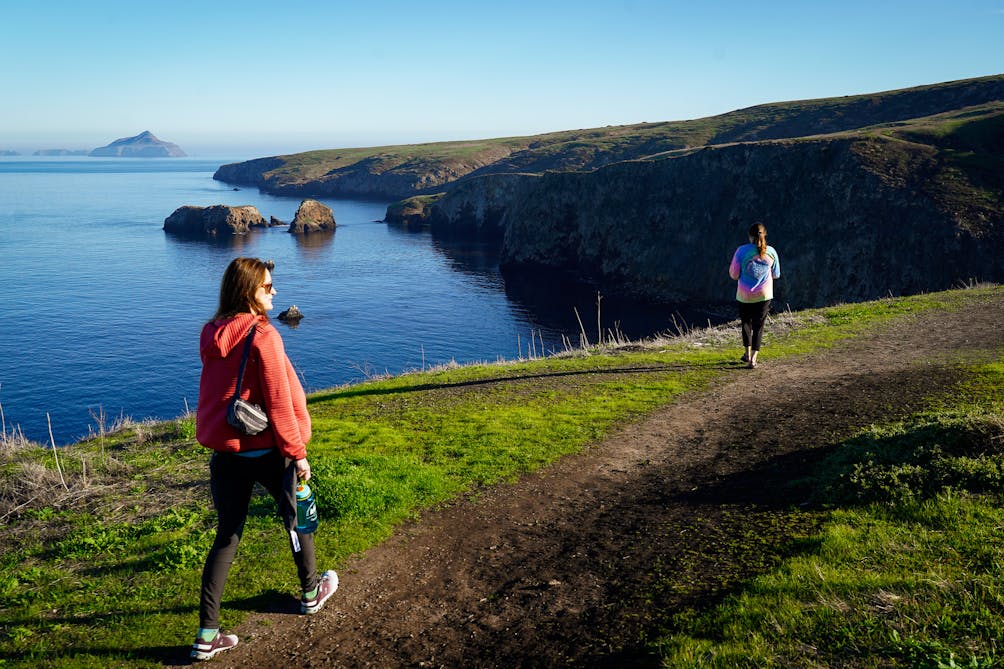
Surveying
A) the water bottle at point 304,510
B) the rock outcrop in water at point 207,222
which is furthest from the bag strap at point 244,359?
the rock outcrop in water at point 207,222

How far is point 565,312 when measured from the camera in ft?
219

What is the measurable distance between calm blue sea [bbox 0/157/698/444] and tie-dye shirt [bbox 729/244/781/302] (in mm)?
16135

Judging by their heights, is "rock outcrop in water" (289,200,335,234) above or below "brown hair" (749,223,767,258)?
above

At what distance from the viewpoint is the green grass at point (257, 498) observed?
612 centimetres

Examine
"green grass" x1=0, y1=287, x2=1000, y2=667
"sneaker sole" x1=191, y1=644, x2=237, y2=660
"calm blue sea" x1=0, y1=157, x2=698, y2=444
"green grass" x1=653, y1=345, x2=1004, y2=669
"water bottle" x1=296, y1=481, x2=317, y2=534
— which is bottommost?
"calm blue sea" x1=0, y1=157, x2=698, y2=444

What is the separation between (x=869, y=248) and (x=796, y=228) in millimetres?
8691

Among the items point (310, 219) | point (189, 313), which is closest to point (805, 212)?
point (189, 313)

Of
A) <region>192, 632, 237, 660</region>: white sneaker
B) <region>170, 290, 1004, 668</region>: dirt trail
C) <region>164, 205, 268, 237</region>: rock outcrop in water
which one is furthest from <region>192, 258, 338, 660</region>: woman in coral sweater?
<region>164, 205, 268, 237</region>: rock outcrop in water

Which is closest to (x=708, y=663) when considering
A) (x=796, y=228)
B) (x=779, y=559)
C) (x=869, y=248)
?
(x=779, y=559)

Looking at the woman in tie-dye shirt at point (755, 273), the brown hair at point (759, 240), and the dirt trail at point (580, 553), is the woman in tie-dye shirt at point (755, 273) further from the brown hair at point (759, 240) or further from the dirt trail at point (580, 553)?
the dirt trail at point (580, 553)

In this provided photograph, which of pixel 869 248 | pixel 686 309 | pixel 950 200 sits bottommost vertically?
pixel 686 309

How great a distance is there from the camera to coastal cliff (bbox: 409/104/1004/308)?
2104 inches

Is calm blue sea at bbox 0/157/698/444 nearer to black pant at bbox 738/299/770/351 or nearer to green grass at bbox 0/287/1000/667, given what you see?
green grass at bbox 0/287/1000/667

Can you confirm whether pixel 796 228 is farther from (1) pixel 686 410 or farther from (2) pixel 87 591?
(2) pixel 87 591
